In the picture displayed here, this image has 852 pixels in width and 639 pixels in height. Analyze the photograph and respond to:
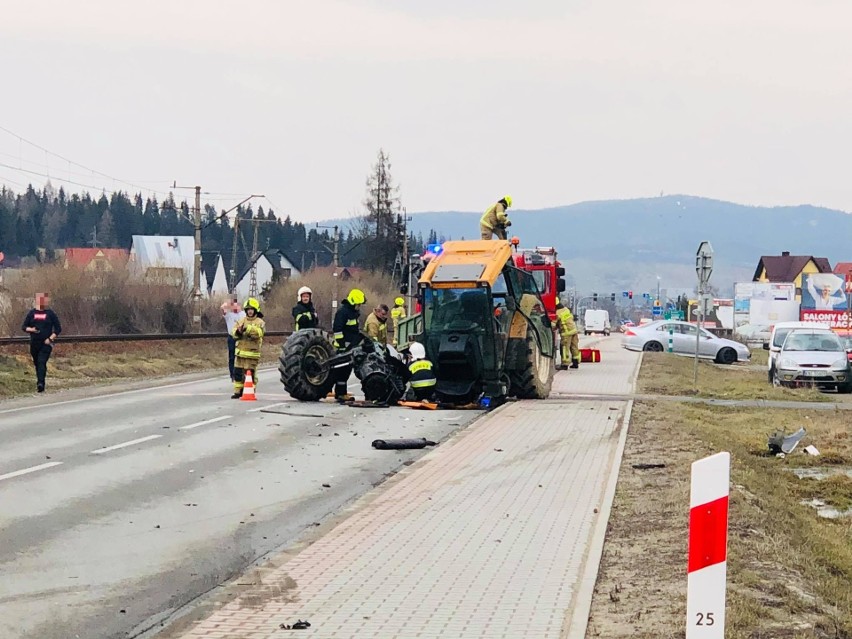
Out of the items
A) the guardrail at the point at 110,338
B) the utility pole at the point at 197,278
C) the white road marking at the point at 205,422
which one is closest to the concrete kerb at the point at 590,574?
the white road marking at the point at 205,422

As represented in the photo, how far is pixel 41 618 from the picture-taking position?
6984mm

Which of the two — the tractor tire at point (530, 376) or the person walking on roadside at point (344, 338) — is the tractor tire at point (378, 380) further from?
the tractor tire at point (530, 376)

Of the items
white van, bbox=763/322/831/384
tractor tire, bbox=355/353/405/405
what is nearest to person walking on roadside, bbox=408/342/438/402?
tractor tire, bbox=355/353/405/405

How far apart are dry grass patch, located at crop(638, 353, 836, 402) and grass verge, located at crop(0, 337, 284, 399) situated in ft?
41.9

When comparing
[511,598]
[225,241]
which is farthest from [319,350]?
[225,241]

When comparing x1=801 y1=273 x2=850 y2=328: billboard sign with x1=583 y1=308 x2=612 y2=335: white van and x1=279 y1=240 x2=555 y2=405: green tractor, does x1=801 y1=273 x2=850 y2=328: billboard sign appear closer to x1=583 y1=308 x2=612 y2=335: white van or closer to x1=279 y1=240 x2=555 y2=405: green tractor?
x1=583 y1=308 x2=612 y2=335: white van

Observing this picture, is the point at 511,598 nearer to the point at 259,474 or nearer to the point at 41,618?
the point at 41,618

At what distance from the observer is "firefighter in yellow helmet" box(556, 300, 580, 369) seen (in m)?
31.4

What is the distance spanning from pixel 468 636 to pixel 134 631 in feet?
6.08

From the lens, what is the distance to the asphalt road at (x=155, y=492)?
25.1 ft

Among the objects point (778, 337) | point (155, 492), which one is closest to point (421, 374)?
point (155, 492)

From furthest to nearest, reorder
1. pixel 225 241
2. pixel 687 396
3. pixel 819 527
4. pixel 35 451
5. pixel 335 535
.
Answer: pixel 225 241 → pixel 687 396 → pixel 35 451 → pixel 819 527 → pixel 335 535

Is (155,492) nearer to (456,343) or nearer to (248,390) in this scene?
(456,343)

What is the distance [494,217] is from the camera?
75.5 feet
